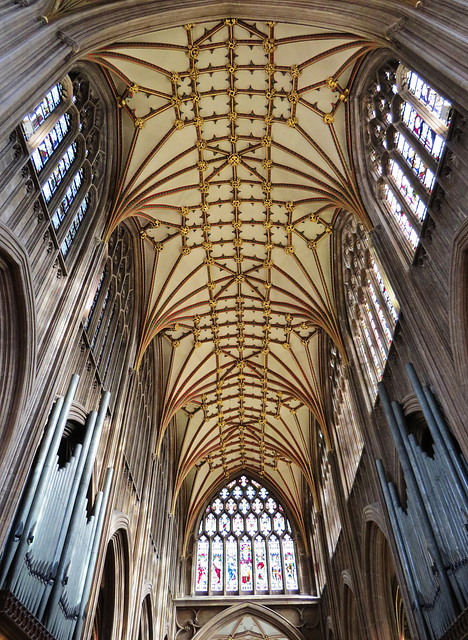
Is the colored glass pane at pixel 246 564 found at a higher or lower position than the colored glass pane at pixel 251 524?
lower

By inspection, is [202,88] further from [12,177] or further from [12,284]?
[12,284]

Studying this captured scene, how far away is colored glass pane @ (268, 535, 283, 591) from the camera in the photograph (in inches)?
952

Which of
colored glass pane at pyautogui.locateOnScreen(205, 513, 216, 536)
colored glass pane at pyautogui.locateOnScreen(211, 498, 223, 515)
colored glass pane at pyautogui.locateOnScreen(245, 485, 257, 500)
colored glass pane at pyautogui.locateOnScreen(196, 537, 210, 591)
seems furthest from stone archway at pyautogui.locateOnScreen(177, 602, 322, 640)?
colored glass pane at pyautogui.locateOnScreen(245, 485, 257, 500)

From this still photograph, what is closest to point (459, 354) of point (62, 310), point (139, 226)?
point (62, 310)

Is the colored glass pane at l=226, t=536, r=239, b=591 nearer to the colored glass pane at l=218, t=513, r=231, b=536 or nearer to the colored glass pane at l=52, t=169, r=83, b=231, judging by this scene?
the colored glass pane at l=218, t=513, r=231, b=536

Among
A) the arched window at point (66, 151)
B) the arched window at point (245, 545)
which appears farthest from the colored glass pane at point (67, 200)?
the arched window at point (245, 545)

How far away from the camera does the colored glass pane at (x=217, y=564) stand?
79.4 ft

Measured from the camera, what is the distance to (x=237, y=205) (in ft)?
56.7

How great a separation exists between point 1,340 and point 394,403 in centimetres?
847

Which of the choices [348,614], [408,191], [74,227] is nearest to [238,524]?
[348,614]

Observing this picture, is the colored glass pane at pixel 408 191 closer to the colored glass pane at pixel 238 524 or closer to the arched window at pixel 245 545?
the arched window at pixel 245 545

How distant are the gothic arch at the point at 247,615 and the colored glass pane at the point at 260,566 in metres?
1.31

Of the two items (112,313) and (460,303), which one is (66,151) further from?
(460,303)

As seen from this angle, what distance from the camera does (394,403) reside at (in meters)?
11.8
